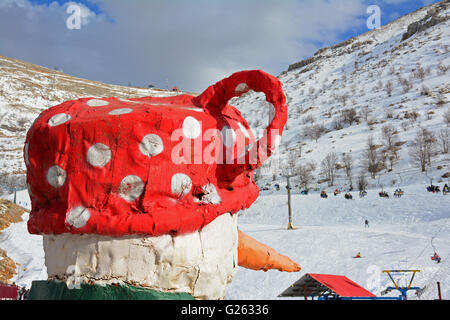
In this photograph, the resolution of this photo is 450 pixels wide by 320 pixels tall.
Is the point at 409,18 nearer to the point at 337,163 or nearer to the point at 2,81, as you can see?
the point at 337,163

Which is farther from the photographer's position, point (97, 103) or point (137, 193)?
point (97, 103)

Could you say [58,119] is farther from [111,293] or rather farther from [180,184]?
[111,293]

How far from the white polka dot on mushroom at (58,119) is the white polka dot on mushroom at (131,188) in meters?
0.53

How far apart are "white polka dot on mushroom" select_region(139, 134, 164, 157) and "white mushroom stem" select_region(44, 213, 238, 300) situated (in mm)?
460

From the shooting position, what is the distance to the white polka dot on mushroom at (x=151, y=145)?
7.12 feet

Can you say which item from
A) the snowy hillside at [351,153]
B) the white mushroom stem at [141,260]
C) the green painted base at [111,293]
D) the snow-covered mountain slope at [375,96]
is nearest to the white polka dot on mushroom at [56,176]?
the white mushroom stem at [141,260]

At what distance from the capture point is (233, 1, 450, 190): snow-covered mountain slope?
41719mm

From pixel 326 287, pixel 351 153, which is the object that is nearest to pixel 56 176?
pixel 326 287

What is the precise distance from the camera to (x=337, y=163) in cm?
4053

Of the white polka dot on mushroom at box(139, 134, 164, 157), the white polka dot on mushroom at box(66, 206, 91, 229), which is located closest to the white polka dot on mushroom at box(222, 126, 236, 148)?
the white polka dot on mushroom at box(139, 134, 164, 157)

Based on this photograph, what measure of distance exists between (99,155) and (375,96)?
197ft

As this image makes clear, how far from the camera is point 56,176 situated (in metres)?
2.22
